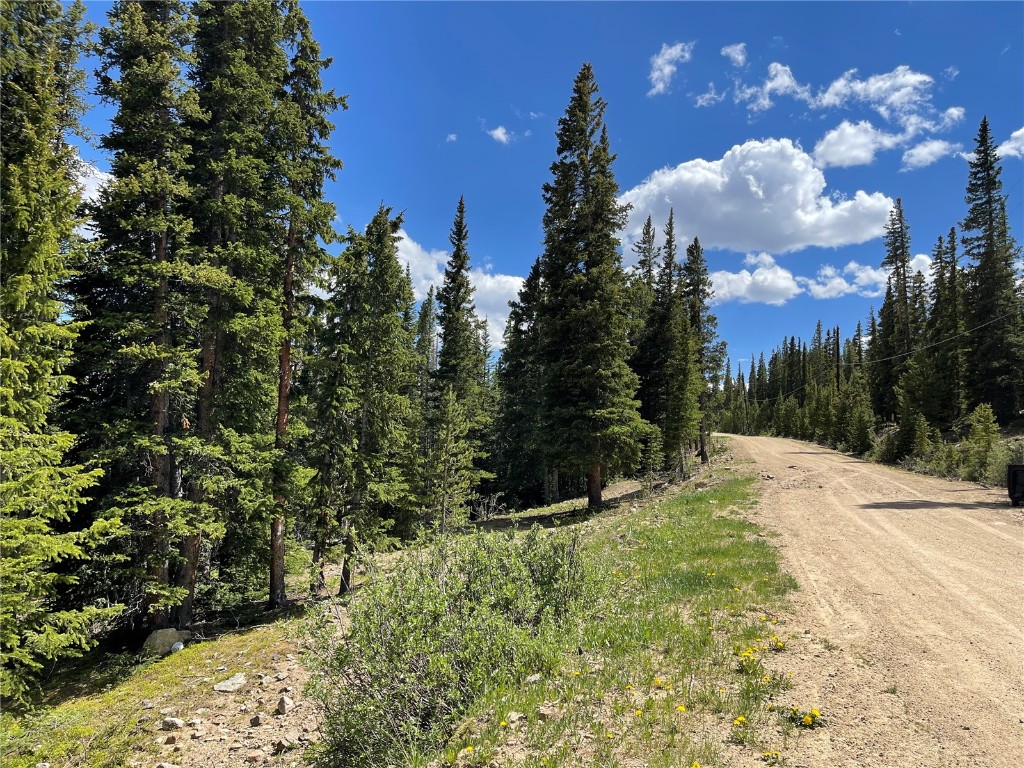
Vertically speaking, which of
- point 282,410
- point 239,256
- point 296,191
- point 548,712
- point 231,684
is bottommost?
point 231,684

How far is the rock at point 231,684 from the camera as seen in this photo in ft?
28.5

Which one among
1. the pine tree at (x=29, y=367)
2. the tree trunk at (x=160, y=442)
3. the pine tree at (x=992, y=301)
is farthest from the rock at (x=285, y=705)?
the pine tree at (x=992, y=301)

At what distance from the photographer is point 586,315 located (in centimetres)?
2030

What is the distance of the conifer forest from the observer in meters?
7.59

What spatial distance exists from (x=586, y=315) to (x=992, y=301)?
118 ft

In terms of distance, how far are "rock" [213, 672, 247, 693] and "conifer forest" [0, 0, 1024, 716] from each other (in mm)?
2580

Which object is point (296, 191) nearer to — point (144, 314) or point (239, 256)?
point (239, 256)

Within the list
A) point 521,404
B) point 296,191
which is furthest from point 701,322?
point 296,191

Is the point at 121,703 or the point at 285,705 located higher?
the point at 285,705

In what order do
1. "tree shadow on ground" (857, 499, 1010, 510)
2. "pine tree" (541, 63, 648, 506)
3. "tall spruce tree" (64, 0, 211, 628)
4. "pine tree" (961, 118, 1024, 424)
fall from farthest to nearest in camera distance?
"pine tree" (961, 118, 1024, 424)
"pine tree" (541, 63, 648, 506)
"tree shadow on ground" (857, 499, 1010, 510)
"tall spruce tree" (64, 0, 211, 628)

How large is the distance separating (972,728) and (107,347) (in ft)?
52.9

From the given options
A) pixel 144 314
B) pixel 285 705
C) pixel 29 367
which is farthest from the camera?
pixel 144 314

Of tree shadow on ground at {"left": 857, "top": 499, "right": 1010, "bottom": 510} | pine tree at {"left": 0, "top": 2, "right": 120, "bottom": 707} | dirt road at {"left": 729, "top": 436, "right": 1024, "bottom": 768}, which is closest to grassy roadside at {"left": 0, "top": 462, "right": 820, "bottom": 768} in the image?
dirt road at {"left": 729, "top": 436, "right": 1024, "bottom": 768}

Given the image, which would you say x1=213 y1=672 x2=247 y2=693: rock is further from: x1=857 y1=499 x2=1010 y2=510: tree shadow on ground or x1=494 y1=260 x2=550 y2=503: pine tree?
x1=494 y1=260 x2=550 y2=503: pine tree
